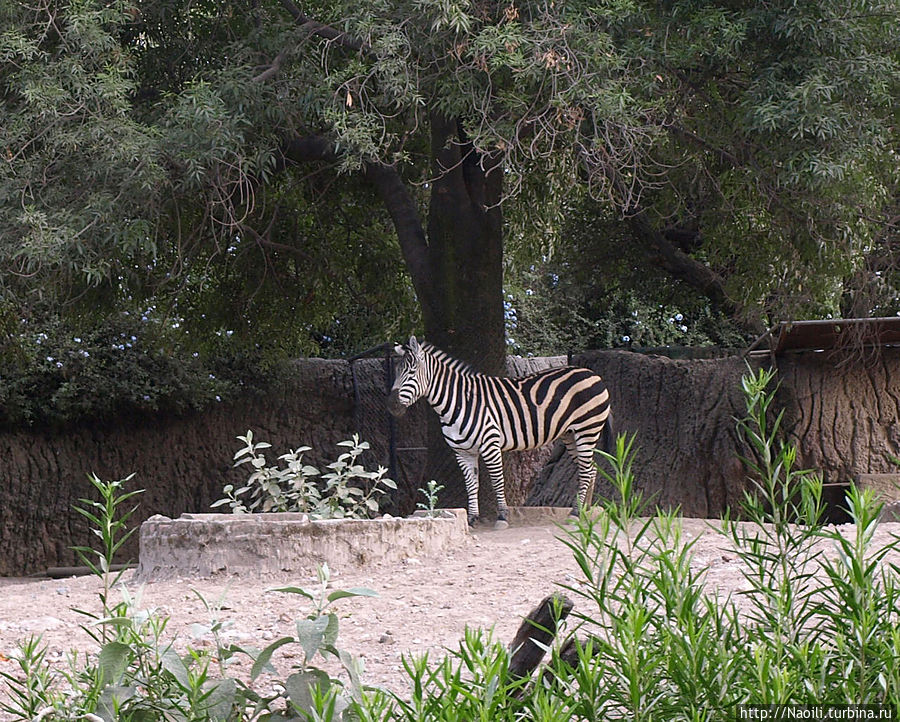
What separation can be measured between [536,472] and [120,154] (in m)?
9.37

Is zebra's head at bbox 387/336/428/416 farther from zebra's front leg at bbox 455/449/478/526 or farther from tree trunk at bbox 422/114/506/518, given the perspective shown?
tree trunk at bbox 422/114/506/518

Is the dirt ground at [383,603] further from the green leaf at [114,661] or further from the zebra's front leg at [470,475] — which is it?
the zebra's front leg at [470,475]

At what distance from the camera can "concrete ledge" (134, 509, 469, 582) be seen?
6168mm

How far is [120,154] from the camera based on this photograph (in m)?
7.49

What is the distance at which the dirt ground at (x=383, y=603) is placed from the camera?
4480 mm

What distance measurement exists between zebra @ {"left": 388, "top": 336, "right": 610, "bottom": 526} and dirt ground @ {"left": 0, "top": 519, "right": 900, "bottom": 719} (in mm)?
2444

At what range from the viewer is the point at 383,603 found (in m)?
5.27

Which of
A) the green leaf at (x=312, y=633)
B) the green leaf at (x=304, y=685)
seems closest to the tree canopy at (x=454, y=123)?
the green leaf at (x=312, y=633)

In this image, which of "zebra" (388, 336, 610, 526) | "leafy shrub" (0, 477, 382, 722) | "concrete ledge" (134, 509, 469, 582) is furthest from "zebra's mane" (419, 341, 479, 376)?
"leafy shrub" (0, 477, 382, 722)

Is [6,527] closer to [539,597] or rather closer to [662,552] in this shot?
[539,597]

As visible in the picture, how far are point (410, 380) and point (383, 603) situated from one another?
14.0 feet

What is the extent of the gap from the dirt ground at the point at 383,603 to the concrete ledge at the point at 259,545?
0.09 metres

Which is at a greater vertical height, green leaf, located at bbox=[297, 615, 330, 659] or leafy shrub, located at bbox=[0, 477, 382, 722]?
green leaf, located at bbox=[297, 615, 330, 659]

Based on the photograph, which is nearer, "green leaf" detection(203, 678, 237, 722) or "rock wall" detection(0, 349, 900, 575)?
"green leaf" detection(203, 678, 237, 722)
